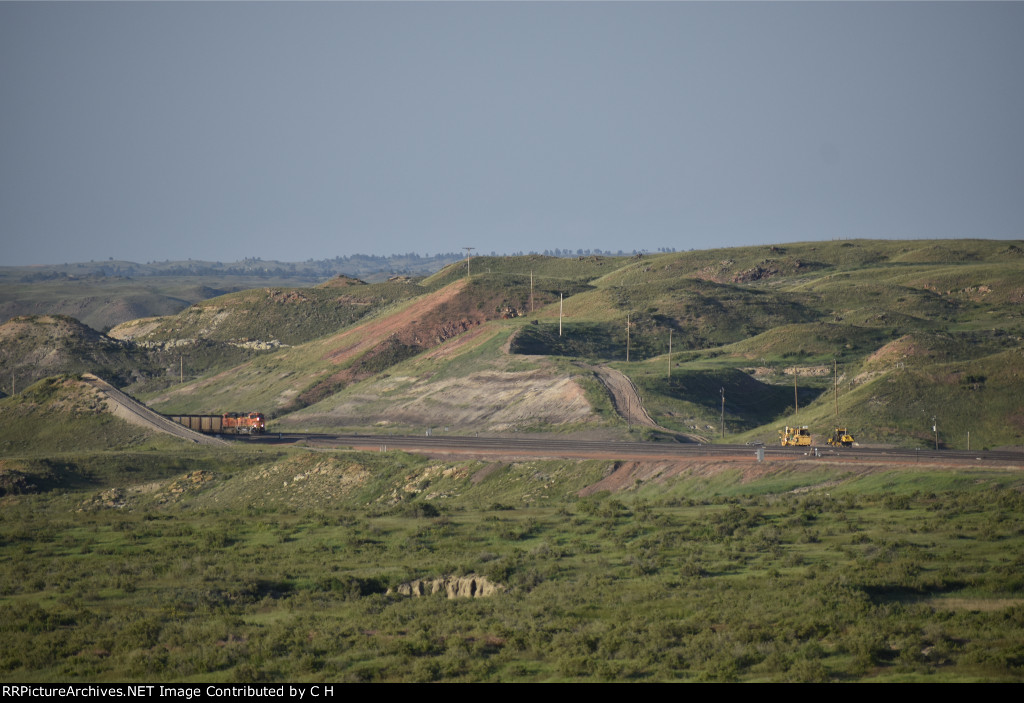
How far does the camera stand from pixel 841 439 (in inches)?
2670

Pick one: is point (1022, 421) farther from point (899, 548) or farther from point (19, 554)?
point (19, 554)

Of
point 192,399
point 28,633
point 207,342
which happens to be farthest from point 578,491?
point 207,342

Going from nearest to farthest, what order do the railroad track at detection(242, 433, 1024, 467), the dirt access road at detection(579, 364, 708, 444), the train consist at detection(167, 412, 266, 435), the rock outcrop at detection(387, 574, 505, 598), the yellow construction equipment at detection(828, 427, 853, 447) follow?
the rock outcrop at detection(387, 574, 505, 598) < the railroad track at detection(242, 433, 1024, 467) < the yellow construction equipment at detection(828, 427, 853, 447) < the dirt access road at detection(579, 364, 708, 444) < the train consist at detection(167, 412, 266, 435)

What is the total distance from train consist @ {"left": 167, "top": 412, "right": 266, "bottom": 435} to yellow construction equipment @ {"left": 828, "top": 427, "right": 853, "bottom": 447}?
50094mm

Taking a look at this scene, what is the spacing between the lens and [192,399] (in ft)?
423

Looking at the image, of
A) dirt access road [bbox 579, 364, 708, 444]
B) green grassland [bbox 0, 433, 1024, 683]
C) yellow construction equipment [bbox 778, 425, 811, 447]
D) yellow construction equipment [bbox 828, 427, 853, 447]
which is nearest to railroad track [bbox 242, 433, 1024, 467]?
yellow construction equipment [bbox 828, 427, 853, 447]

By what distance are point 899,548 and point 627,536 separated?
10.0 m

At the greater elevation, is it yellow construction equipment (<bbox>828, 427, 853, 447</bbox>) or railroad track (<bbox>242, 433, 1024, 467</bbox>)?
yellow construction equipment (<bbox>828, 427, 853, 447</bbox>)

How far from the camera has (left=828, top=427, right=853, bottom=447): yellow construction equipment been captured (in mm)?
67562

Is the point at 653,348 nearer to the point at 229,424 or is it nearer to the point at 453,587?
the point at 229,424

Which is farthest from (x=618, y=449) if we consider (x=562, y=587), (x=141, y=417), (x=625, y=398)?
(x=141, y=417)

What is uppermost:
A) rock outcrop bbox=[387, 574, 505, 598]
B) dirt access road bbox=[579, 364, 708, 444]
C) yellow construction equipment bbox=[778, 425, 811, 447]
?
dirt access road bbox=[579, 364, 708, 444]

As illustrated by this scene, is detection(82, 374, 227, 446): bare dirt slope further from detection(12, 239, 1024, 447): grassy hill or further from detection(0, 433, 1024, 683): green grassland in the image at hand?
detection(0, 433, 1024, 683): green grassland

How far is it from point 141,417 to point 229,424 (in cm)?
761
